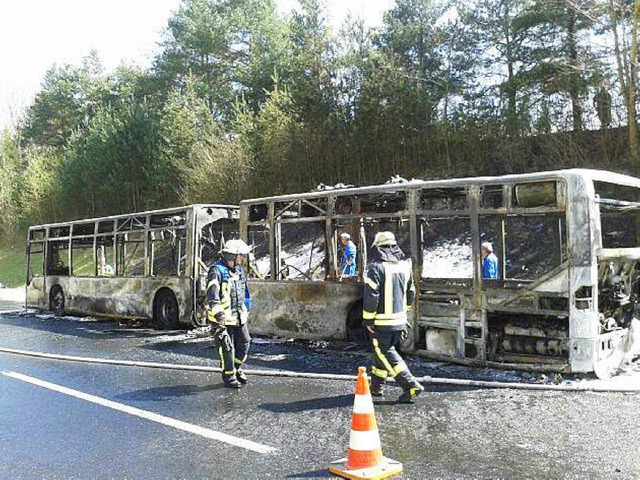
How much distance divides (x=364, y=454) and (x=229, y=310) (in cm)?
329

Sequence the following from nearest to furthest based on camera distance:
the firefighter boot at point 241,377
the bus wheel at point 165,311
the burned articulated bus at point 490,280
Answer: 1. the burned articulated bus at point 490,280
2. the firefighter boot at point 241,377
3. the bus wheel at point 165,311

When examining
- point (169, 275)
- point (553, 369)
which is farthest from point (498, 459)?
point (169, 275)

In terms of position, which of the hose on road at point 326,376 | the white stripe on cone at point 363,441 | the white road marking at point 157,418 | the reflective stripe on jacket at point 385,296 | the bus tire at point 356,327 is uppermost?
the reflective stripe on jacket at point 385,296

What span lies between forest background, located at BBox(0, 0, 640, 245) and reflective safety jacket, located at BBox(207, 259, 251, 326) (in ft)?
43.8

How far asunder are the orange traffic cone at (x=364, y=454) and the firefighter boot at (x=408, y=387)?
176cm

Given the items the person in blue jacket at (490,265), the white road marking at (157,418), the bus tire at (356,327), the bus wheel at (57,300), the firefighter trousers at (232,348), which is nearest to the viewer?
the white road marking at (157,418)

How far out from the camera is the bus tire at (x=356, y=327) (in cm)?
936

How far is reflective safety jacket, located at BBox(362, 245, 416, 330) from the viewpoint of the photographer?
20.4 ft

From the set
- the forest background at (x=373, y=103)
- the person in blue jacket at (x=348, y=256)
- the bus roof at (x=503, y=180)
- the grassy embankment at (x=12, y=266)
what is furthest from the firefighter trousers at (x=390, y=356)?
the grassy embankment at (x=12, y=266)

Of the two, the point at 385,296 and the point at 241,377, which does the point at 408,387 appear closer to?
the point at 385,296

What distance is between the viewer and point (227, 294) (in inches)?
286

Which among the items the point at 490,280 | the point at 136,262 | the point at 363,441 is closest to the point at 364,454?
the point at 363,441

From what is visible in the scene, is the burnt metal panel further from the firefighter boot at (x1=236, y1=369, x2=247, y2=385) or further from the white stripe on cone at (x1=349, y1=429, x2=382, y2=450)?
the white stripe on cone at (x1=349, y1=429, x2=382, y2=450)

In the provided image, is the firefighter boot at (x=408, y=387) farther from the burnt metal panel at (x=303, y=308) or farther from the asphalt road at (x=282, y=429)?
the burnt metal panel at (x=303, y=308)
